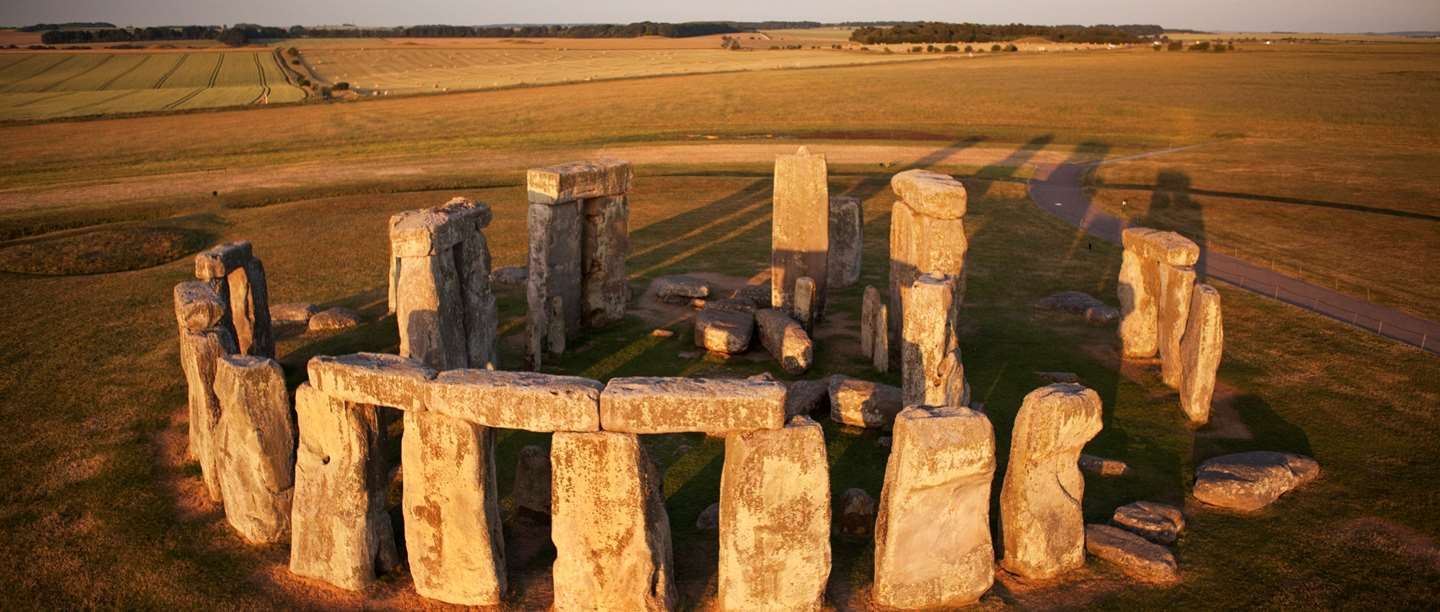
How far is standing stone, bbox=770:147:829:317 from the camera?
17125mm

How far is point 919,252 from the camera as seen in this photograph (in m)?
15.1

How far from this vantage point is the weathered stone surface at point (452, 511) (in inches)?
344

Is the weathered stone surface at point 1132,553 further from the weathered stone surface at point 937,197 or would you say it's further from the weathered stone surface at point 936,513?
the weathered stone surface at point 937,197

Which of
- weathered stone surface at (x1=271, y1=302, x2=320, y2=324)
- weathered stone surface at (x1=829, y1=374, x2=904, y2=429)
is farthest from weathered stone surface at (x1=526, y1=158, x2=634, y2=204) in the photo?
weathered stone surface at (x1=829, y1=374, x2=904, y2=429)

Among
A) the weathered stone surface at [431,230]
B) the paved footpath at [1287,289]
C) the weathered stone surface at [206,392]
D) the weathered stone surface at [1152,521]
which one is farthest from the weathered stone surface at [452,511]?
the paved footpath at [1287,289]

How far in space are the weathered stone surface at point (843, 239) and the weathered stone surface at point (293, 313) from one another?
9.60m

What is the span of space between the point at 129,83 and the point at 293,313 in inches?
2296

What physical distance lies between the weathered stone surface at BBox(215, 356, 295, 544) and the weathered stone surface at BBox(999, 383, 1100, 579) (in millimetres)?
7106

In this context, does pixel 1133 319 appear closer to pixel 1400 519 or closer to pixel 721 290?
pixel 1400 519

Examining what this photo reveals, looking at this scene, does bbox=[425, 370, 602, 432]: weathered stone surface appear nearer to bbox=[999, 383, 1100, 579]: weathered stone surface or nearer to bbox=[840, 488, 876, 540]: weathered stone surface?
bbox=[840, 488, 876, 540]: weathered stone surface

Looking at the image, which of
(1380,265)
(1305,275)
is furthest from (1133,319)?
(1380,265)

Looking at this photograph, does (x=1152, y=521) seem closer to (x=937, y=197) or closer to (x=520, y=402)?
(x=937, y=197)

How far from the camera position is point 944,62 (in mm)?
75062

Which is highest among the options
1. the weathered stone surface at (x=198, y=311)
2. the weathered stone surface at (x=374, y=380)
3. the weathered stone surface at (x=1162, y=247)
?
the weathered stone surface at (x=1162, y=247)
